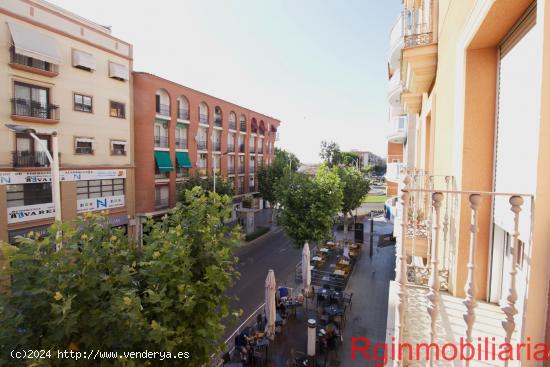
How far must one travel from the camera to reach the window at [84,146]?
17.5m

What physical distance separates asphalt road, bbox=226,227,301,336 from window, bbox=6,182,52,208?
11.2m

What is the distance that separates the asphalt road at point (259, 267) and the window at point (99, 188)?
31.5ft

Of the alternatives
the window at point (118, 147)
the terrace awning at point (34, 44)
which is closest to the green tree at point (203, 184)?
the window at point (118, 147)

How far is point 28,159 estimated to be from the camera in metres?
15.3

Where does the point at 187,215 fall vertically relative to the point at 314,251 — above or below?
above

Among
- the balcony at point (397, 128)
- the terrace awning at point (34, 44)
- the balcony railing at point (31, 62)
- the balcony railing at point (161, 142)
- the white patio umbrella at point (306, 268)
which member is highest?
the terrace awning at point (34, 44)

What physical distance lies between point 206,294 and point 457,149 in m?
4.60

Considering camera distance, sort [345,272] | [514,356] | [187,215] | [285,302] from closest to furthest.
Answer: [514,356] < [187,215] < [285,302] < [345,272]

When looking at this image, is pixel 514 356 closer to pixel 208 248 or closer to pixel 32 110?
pixel 208 248

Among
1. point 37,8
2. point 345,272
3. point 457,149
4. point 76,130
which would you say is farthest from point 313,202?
point 37,8

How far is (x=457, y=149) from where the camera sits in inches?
153

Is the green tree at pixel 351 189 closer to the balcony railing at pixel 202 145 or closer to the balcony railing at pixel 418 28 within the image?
the balcony railing at pixel 202 145

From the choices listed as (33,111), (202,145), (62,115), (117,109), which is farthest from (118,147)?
(202,145)

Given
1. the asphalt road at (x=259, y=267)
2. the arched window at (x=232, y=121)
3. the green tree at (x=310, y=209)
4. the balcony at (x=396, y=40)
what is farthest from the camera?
the arched window at (x=232, y=121)
